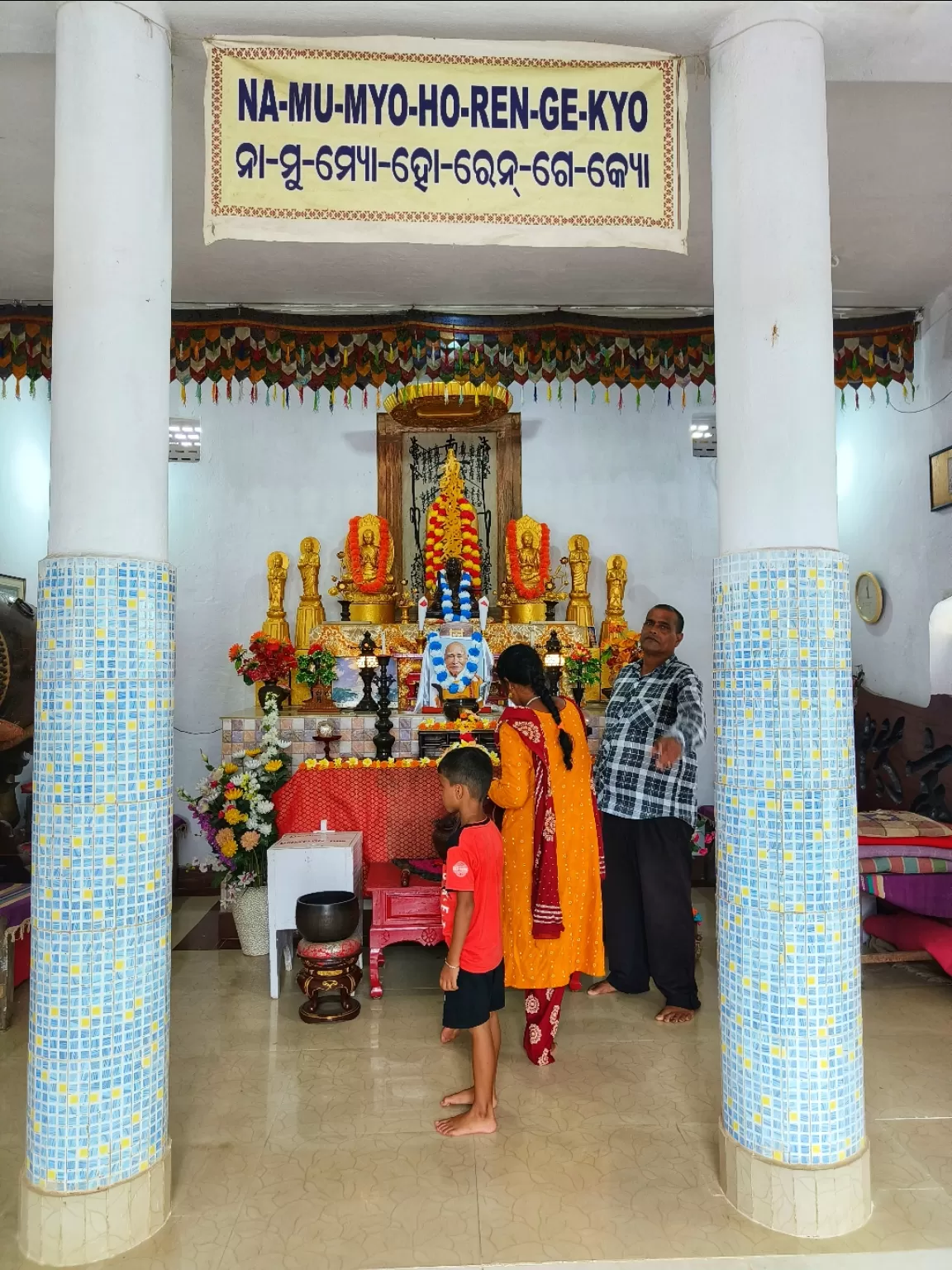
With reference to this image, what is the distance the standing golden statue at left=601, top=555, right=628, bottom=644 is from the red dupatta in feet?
12.7

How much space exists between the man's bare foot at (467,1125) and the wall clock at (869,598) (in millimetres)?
5154

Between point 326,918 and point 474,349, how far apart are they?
3.85 m

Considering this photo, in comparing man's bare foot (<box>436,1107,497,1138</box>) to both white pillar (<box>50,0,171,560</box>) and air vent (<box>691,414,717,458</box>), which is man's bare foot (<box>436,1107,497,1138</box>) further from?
air vent (<box>691,414,717,458</box>)

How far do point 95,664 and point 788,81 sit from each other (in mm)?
2703

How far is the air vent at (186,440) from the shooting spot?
23.1ft

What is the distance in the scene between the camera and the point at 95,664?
8.29 feet

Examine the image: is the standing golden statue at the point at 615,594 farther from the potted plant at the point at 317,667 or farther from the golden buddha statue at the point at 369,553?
the potted plant at the point at 317,667

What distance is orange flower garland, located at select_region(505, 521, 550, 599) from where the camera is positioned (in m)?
7.18

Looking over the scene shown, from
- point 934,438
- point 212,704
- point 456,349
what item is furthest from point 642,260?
point 212,704

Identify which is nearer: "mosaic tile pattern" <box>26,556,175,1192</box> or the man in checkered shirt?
"mosaic tile pattern" <box>26,556,175,1192</box>

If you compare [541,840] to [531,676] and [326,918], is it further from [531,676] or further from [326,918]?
[326,918]

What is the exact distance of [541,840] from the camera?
341cm

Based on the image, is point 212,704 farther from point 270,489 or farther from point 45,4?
point 45,4

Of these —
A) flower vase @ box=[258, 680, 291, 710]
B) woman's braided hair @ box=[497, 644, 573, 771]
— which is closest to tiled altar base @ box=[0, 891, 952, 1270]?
woman's braided hair @ box=[497, 644, 573, 771]
